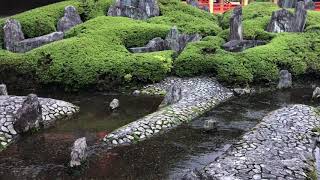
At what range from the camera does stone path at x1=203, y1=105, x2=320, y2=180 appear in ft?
44.6

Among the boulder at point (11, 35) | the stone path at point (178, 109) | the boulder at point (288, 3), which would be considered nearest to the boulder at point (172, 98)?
the stone path at point (178, 109)

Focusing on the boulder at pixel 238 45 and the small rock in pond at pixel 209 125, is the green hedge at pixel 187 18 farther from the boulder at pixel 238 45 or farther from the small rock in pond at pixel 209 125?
the small rock in pond at pixel 209 125

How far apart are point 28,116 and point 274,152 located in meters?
10.2

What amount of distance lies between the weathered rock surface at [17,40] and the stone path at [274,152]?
52.4 ft

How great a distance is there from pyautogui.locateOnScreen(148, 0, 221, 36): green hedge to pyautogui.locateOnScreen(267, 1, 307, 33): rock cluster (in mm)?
4081

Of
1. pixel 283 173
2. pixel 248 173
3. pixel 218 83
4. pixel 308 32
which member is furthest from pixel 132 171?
pixel 308 32

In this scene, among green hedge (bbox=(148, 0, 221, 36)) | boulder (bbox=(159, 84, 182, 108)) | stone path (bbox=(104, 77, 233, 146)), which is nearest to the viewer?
stone path (bbox=(104, 77, 233, 146))

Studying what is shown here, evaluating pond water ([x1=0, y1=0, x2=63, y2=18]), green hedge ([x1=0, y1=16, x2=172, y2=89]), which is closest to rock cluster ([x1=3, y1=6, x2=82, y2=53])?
green hedge ([x1=0, y1=16, x2=172, y2=89])

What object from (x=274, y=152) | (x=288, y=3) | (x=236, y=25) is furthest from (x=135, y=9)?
(x=274, y=152)

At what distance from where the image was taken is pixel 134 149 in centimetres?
1656

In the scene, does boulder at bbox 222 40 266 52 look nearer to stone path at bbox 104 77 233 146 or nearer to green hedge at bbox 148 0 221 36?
green hedge at bbox 148 0 221 36

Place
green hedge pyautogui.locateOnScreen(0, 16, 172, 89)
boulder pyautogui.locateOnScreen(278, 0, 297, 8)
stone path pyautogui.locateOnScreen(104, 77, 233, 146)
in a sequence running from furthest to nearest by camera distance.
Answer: boulder pyautogui.locateOnScreen(278, 0, 297, 8)
green hedge pyautogui.locateOnScreen(0, 16, 172, 89)
stone path pyautogui.locateOnScreen(104, 77, 233, 146)

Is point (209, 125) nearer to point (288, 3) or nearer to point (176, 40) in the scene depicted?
point (176, 40)

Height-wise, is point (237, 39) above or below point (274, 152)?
above
